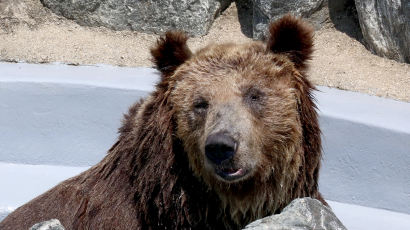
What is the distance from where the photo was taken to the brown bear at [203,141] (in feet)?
14.6

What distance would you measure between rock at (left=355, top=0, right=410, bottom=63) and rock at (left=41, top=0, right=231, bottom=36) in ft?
5.17

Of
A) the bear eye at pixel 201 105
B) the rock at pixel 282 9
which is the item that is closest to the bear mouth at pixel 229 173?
the bear eye at pixel 201 105

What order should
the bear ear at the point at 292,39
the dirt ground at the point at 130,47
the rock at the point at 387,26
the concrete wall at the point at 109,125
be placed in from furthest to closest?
the rock at the point at 387,26, the dirt ground at the point at 130,47, the concrete wall at the point at 109,125, the bear ear at the point at 292,39

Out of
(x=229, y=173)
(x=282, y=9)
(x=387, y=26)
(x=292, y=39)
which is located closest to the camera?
Result: (x=229, y=173)

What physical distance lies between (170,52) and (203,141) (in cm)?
64

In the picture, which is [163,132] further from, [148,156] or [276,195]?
[276,195]

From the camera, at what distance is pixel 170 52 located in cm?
468

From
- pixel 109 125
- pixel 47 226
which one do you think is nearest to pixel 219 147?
pixel 47 226

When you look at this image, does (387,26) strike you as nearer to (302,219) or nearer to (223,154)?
(223,154)

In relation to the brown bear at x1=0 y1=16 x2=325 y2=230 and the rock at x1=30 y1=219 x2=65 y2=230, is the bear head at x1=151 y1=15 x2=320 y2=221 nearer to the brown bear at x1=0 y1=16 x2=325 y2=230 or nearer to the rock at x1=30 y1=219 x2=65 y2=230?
the brown bear at x1=0 y1=16 x2=325 y2=230

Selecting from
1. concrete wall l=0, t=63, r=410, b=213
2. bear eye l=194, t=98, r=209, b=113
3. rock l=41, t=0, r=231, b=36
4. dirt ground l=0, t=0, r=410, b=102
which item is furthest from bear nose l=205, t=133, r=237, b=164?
rock l=41, t=0, r=231, b=36

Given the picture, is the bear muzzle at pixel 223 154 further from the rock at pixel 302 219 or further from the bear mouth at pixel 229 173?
the rock at pixel 302 219

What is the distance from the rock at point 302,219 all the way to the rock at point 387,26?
4.67 m

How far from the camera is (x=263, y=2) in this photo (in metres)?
8.36
